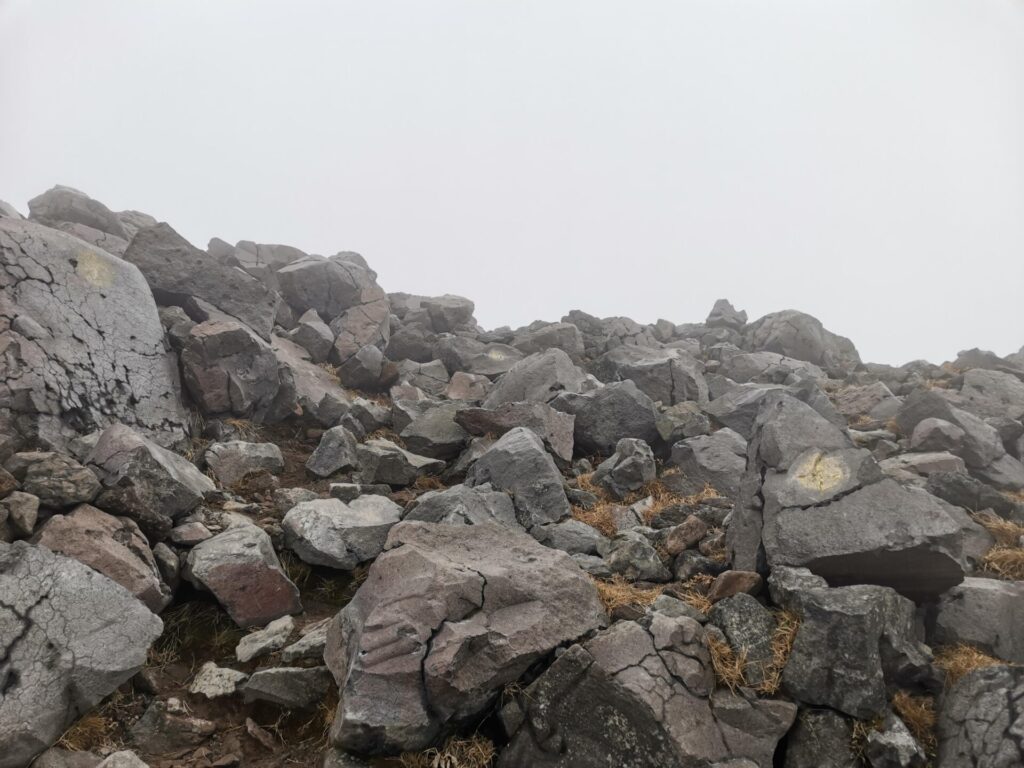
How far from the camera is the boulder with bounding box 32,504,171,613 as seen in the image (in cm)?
558

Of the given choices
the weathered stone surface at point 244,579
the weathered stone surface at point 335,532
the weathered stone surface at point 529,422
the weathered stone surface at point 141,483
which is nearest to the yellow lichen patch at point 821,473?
the weathered stone surface at point 529,422

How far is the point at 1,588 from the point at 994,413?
16928 mm

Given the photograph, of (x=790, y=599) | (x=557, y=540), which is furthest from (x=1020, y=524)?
(x=557, y=540)

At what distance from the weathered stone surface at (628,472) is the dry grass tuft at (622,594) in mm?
2698

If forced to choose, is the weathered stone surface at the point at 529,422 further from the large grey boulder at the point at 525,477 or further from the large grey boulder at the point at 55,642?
the large grey boulder at the point at 55,642

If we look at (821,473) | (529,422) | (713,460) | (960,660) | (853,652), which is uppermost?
(821,473)

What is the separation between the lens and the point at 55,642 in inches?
188

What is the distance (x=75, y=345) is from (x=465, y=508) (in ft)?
20.3

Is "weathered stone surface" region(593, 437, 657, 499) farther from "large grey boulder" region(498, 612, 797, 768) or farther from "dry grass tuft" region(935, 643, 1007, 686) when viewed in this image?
"dry grass tuft" region(935, 643, 1007, 686)

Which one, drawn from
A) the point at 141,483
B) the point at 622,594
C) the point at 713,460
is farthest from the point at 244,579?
the point at 713,460

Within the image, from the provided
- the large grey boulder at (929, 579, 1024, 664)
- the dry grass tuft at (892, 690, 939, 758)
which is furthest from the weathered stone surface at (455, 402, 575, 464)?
the dry grass tuft at (892, 690, 939, 758)

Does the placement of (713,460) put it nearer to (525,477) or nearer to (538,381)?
(525,477)

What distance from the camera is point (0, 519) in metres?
5.48

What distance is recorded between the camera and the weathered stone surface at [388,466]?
367 inches
